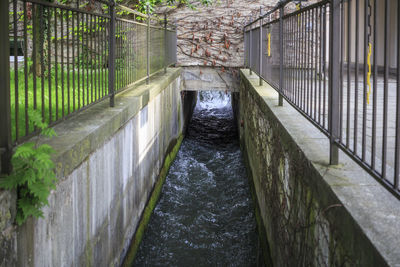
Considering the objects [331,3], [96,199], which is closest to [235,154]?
[96,199]

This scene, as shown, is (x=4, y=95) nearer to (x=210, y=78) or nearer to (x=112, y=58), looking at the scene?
(x=112, y=58)

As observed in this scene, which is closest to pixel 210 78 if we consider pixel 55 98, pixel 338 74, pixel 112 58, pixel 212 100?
pixel 212 100

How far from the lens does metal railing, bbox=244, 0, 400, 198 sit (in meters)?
2.26

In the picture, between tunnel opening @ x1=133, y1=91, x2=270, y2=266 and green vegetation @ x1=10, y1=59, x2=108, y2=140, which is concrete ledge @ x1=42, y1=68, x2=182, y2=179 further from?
tunnel opening @ x1=133, y1=91, x2=270, y2=266

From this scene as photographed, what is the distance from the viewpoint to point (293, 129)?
418cm

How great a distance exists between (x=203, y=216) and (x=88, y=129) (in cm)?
359

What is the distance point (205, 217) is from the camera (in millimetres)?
7207

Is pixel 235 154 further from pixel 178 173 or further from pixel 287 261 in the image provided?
pixel 287 261

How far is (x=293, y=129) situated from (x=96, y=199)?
1750 mm

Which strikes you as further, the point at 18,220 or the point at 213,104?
the point at 213,104

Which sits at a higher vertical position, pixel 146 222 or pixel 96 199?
pixel 96 199

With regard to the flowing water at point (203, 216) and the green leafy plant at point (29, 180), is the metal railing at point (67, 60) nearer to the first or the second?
the green leafy plant at point (29, 180)

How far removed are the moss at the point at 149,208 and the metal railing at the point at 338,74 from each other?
2.40 m

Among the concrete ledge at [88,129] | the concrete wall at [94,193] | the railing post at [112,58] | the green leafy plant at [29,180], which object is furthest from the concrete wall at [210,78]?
the green leafy plant at [29,180]
